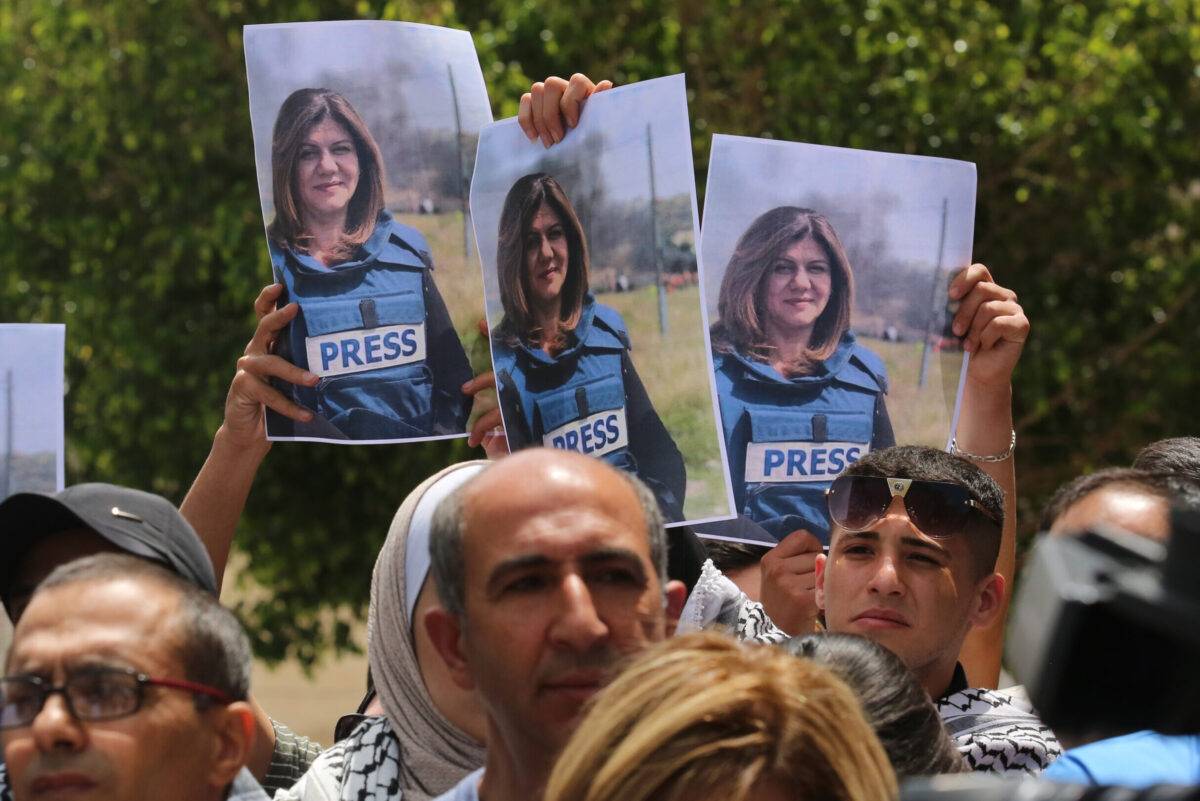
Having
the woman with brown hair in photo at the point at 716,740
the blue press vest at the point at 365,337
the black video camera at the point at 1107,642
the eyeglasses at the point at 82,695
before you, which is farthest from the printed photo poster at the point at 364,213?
the black video camera at the point at 1107,642

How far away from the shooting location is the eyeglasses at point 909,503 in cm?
293

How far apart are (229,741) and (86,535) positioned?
1.65ft

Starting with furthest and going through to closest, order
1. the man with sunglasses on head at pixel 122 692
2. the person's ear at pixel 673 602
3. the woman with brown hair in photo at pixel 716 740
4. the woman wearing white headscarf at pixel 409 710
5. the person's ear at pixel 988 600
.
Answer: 1. the person's ear at pixel 988 600
2. the woman wearing white headscarf at pixel 409 710
3. the person's ear at pixel 673 602
4. the man with sunglasses on head at pixel 122 692
5. the woman with brown hair in photo at pixel 716 740

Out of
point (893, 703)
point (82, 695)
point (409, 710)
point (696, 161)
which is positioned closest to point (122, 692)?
point (82, 695)

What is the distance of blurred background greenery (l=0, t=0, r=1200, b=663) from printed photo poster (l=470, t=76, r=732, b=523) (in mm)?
4182

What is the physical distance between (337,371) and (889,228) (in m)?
1.05

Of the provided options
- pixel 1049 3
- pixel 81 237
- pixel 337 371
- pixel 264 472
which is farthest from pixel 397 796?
pixel 1049 3

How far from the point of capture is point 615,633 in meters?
1.98

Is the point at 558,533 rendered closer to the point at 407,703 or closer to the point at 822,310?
the point at 407,703

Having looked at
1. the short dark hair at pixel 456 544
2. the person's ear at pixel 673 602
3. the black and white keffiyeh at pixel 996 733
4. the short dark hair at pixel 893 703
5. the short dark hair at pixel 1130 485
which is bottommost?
the black and white keffiyeh at pixel 996 733

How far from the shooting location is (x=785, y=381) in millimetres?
3105

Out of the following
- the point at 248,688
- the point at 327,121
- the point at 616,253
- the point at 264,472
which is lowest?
the point at 264,472

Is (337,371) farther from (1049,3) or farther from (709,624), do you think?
(1049,3)

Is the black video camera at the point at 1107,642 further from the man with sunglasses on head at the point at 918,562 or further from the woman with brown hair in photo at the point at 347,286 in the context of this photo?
the woman with brown hair in photo at the point at 347,286
